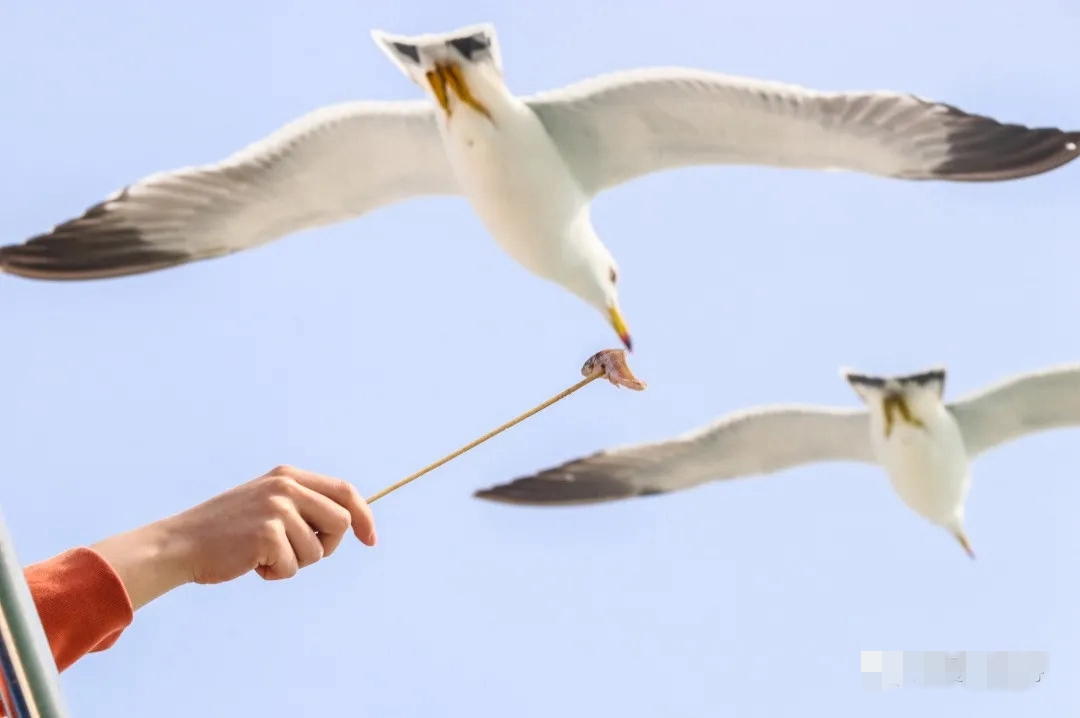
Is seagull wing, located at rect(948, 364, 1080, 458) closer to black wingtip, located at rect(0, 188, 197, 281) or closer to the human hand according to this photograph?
black wingtip, located at rect(0, 188, 197, 281)

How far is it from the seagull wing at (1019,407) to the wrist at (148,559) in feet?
10.7

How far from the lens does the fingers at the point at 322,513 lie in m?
1.19

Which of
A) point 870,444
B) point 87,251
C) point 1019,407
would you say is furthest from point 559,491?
point 87,251

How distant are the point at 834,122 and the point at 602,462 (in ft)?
5.76

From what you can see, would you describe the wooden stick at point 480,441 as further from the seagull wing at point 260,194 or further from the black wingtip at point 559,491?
the black wingtip at point 559,491

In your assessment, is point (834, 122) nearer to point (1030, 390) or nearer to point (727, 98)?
point (727, 98)

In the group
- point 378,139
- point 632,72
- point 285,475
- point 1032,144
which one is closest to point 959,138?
point 1032,144

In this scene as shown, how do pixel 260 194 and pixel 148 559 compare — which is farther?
pixel 260 194

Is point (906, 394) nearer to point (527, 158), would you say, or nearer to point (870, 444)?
point (870, 444)

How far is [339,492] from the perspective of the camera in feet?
3.96

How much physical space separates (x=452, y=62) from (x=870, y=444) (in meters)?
1.95

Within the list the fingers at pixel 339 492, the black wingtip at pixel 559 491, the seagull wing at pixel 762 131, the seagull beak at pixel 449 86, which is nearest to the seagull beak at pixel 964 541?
the black wingtip at pixel 559 491

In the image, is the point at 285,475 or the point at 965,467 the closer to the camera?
the point at 285,475

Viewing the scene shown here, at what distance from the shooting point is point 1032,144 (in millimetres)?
3109
